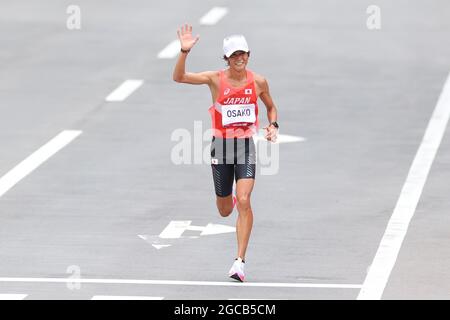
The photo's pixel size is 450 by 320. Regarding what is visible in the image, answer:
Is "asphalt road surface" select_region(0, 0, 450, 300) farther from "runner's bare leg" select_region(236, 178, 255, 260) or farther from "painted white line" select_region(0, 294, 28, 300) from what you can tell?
"runner's bare leg" select_region(236, 178, 255, 260)

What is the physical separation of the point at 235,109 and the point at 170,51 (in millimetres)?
15745

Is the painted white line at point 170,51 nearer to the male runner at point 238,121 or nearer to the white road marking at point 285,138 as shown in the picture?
the white road marking at point 285,138

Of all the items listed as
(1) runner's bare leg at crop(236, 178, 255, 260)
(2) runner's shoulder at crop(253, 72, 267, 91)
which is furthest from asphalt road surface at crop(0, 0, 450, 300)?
(2) runner's shoulder at crop(253, 72, 267, 91)

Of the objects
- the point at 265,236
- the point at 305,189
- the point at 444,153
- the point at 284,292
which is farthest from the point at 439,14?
the point at 284,292

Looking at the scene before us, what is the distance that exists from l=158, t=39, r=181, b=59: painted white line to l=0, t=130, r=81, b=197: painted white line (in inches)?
288

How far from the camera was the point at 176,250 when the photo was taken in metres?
19.6

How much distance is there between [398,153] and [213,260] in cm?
689

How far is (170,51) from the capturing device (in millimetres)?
34125

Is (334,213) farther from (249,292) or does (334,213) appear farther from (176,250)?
(249,292)

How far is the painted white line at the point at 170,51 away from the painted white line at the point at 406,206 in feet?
19.3

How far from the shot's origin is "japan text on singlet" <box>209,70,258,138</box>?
1852 cm

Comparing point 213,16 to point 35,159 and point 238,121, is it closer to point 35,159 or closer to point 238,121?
point 35,159

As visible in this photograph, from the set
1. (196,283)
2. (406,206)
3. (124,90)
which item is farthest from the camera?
(124,90)

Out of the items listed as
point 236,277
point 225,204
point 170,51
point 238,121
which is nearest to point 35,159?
point 225,204
